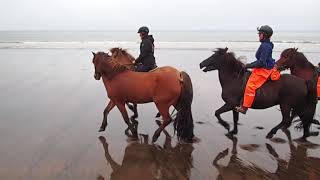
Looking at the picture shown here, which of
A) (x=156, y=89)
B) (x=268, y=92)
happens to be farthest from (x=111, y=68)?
(x=268, y=92)

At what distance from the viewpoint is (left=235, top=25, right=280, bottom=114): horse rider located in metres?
7.29

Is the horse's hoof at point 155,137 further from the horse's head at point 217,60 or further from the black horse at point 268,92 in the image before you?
the horse's head at point 217,60

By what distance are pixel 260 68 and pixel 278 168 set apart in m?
2.14

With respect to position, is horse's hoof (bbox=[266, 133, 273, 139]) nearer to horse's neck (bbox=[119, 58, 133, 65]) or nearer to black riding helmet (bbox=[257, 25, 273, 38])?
black riding helmet (bbox=[257, 25, 273, 38])

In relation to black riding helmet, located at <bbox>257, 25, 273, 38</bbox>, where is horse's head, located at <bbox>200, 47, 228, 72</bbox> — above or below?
below

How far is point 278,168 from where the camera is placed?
606cm

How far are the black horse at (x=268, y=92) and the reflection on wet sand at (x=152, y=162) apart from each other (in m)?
1.49

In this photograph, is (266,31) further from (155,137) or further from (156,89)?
(155,137)

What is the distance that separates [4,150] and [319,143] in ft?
19.1

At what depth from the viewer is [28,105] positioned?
9.94 metres

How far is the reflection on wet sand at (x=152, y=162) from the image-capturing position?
5652 millimetres

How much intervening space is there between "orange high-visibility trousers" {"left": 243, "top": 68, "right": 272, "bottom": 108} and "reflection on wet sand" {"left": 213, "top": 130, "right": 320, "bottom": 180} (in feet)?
3.50

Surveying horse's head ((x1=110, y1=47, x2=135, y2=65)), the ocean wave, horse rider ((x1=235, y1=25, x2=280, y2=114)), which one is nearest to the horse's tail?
horse rider ((x1=235, y1=25, x2=280, y2=114))

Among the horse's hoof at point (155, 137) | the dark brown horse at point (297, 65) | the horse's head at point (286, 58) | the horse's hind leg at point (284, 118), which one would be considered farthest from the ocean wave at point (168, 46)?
the horse's hoof at point (155, 137)
